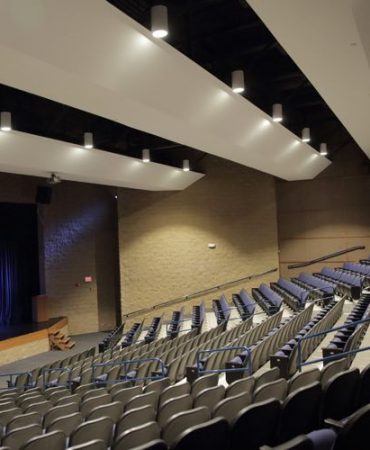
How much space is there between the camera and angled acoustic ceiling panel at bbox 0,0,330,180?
4.71 metres

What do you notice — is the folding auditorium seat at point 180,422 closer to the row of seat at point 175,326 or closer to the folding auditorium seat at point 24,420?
the folding auditorium seat at point 24,420

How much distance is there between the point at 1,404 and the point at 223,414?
14.1 ft

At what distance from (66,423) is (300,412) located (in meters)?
2.14

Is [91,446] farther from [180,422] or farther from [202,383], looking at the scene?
[202,383]

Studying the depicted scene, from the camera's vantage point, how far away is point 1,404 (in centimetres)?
624

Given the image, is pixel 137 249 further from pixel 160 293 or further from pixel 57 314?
pixel 57 314

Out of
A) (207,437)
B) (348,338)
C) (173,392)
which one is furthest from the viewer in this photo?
(348,338)

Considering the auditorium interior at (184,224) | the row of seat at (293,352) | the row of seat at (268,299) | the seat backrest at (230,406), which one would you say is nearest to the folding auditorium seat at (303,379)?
the auditorium interior at (184,224)

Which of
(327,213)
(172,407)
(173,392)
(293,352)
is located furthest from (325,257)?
(172,407)

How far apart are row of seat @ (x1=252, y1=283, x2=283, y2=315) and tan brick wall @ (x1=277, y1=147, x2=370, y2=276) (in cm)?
239

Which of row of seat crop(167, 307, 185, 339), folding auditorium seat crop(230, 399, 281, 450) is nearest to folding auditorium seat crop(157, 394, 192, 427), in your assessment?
folding auditorium seat crop(230, 399, 281, 450)

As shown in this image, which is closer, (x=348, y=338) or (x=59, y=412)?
(x=59, y=412)

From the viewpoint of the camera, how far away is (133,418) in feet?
11.6

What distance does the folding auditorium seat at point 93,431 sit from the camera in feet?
10.9
